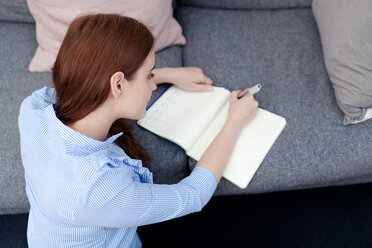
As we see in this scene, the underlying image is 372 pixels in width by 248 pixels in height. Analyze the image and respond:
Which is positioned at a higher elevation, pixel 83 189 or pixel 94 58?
pixel 94 58

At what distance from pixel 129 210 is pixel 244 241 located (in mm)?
762

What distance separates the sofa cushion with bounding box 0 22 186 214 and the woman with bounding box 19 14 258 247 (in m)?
0.22

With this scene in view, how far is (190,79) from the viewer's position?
1.12 meters

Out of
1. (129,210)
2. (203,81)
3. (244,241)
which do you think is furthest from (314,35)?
(129,210)

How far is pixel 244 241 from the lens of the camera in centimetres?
124

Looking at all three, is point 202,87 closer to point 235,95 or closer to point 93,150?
point 235,95

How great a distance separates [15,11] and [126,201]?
3.83 ft

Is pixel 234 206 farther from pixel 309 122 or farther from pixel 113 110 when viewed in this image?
pixel 113 110

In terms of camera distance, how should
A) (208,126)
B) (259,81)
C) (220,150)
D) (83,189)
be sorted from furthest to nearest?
(259,81) → (208,126) → (220,150) → (83,189)

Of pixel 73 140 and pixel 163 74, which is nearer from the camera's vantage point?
pixel 73 140

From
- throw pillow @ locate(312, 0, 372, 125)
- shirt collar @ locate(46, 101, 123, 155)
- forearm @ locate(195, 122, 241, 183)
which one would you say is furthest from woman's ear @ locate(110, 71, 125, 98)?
throw pillow @ locate(312, 0, 372, 125)

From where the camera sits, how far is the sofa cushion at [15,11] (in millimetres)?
1293

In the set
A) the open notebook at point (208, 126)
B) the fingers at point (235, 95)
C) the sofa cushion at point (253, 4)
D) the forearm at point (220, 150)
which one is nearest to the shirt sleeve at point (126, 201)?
the forearm at point (220, 150)

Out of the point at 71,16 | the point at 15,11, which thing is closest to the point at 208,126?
the point at 71,16
